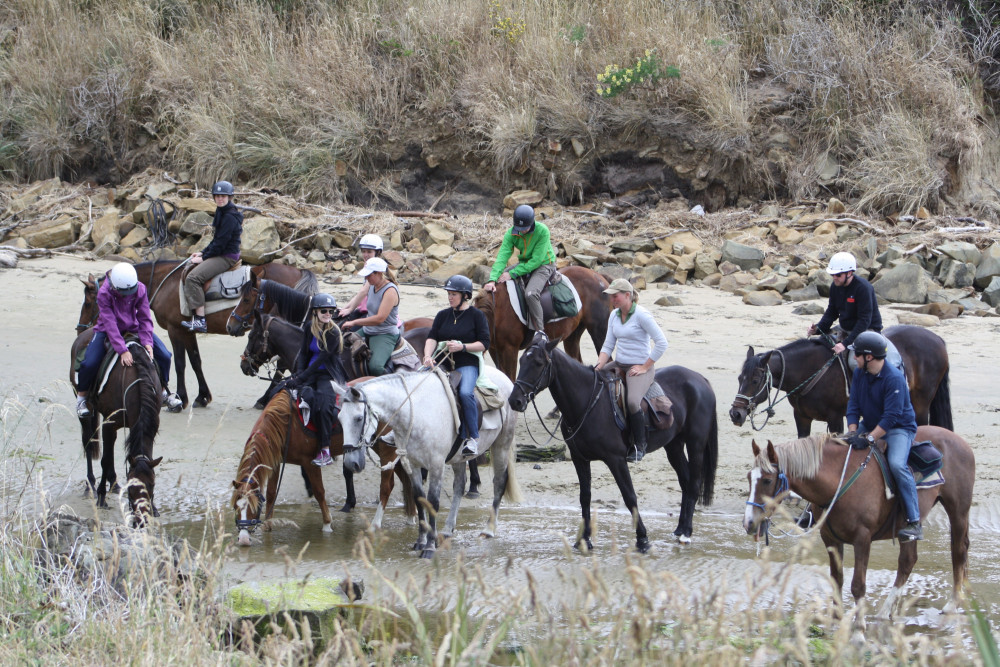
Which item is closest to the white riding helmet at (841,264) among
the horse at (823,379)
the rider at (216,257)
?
the horse at (823,379)

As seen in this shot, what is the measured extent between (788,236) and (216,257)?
10145 millimetres

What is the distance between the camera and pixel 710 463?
8.52m

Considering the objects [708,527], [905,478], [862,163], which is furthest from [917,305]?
[905,478]

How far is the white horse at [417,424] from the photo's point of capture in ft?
24.0

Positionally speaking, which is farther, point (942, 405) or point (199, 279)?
point (199, 279)

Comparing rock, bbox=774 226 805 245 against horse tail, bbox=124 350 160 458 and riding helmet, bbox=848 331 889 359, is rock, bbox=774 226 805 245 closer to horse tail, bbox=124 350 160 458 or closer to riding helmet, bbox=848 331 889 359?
riding helmet, bbox=848 331 889 359

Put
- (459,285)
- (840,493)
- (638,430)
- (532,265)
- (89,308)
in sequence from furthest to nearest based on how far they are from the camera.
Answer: (532,265)
(89,308)
(459,285)
(638,430)
(840,493)

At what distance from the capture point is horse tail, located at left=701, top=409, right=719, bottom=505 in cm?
847

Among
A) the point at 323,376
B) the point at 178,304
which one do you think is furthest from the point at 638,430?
the point at 178,304

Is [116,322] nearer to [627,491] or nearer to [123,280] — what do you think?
[123,280]

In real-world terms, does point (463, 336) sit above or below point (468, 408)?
above

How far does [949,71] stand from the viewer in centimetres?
1920

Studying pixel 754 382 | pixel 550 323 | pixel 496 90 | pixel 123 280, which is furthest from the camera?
pixel 496 90

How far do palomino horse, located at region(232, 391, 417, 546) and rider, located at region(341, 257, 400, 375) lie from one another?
47.0 inches
